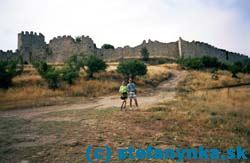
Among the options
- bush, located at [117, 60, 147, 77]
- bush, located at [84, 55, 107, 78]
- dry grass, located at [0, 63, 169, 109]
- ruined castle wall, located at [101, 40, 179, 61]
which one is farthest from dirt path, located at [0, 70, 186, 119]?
ruined castle wall, located at [101, 40, 179, 61]

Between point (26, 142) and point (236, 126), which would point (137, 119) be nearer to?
point (236, 126)

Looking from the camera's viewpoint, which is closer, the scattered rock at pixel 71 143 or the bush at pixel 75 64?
the scattered rock at pixel 71 143

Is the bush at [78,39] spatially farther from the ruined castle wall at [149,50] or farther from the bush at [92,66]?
the bush at [92,66]

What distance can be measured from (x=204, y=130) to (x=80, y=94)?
14489 millimetres

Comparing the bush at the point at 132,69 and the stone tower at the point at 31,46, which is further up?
the stone tower at the point at 31,46

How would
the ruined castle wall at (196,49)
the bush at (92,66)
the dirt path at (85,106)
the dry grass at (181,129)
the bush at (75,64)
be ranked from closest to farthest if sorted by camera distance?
the dry grass at (181,129) → the dirt path at (85,106) → the bush at (92,66) → the bush at (75,64) → the ruined castle wall at (196,49)

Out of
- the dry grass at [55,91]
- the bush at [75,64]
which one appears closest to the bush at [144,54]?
the dry grass at [55,91]

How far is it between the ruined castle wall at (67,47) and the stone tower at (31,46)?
192 centimetres

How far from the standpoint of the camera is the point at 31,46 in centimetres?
5984

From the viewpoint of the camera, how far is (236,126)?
9945 mm

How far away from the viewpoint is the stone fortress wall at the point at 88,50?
54.4m

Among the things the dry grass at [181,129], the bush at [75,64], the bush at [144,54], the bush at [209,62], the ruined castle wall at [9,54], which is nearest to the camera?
the dry grass at [181,129]

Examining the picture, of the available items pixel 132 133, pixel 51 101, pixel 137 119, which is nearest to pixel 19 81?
pixel 51 101

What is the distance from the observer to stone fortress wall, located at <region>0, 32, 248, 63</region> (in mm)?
54381
